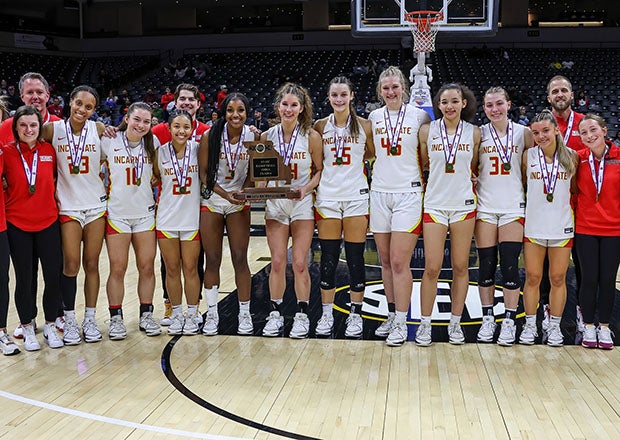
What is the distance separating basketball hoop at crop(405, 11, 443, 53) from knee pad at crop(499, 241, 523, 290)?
631cm

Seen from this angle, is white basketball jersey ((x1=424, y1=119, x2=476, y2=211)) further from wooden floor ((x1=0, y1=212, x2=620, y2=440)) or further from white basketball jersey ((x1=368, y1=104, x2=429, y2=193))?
wooden floor ((x1=0, y1=212, x2=620, y2=440))

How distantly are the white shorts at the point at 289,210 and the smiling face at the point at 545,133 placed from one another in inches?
61.1

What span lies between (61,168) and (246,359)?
5.78ft

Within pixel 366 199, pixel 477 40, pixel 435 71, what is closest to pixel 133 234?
pixel 366 199

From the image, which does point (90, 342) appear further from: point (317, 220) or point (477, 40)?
point (477, 40)

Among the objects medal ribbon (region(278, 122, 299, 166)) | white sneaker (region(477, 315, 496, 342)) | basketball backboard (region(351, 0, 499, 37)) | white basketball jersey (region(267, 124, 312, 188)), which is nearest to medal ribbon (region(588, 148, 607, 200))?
white sneaker (region(477, 315, 496, 342))

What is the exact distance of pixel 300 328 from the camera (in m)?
4.63

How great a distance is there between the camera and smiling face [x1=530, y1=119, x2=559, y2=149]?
4141 millimetres

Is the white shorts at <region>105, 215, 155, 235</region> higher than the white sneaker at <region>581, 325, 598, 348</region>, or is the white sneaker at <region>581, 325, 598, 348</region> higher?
the white shorts at <region>105, 215, 155, 235</region>

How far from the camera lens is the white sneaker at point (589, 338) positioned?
437cm

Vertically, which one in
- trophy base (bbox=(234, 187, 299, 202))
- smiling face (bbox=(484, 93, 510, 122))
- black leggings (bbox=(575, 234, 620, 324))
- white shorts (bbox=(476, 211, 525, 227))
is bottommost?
black leggings (bbox=(575, 234, 620, 324))

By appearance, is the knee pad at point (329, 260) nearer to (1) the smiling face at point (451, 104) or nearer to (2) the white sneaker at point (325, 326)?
(2) the white sneaker at point (325, 326)

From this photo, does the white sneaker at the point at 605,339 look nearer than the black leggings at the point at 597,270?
No

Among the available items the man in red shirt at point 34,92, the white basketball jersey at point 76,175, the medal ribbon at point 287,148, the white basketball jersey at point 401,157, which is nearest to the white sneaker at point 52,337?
the white basketball jersey at point 76,175
